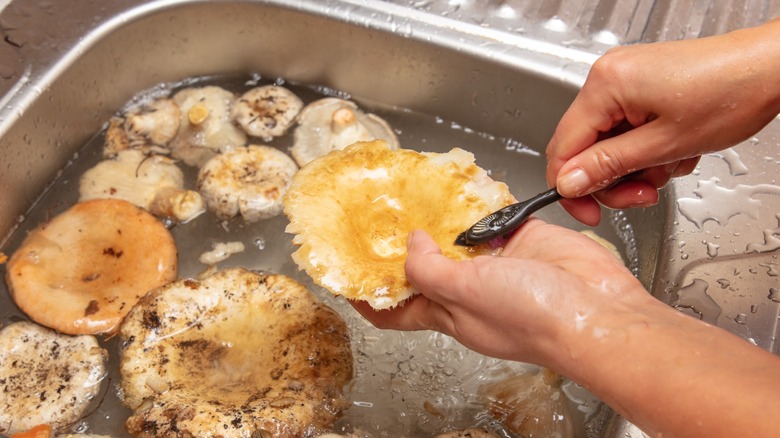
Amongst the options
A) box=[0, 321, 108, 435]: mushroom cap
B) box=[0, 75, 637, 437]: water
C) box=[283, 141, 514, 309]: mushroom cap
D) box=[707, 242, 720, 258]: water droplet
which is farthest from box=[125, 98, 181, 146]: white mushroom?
box=[707, 242, 720, 258]: water droplet

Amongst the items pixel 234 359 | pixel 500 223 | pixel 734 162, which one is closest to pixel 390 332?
pixel 234 359

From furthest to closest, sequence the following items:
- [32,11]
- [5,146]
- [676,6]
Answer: [676,6], [32,11], [5,146]

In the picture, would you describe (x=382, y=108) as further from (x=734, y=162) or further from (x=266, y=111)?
(x=734, y=162)

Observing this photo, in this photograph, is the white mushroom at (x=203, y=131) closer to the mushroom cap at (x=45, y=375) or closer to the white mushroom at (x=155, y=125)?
the white mushroom at (x=155, y=125)

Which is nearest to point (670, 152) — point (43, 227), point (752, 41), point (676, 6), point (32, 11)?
point (752, 41)

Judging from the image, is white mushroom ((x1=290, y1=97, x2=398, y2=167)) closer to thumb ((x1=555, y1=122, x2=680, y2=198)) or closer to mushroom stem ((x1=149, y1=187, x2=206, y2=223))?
mushroom stem ((x1=149, y1=187, x2=206, y2=223))

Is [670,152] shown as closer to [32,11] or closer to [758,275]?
[758,275]
